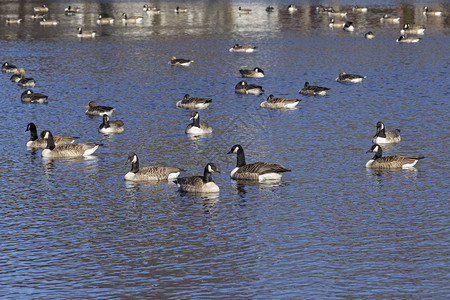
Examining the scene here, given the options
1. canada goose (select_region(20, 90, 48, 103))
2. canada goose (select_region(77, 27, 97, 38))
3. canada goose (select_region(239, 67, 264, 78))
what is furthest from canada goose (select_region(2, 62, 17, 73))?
canada goose (select_region(77, 27, 97, 38))

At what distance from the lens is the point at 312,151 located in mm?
40156

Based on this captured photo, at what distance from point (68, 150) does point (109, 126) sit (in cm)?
514

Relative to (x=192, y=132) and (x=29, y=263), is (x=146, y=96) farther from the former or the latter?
(x=29, y=263)

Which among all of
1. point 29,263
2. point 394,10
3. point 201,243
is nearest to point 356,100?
point 201,243

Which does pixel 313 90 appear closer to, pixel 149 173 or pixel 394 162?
pixel 394 162

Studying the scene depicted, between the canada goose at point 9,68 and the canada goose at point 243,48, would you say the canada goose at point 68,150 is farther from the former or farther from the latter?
the canada goose at point 243,48

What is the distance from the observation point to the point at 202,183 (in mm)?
32906

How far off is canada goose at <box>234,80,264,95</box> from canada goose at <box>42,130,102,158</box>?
64.7ft

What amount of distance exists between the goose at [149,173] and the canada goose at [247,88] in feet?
77.6

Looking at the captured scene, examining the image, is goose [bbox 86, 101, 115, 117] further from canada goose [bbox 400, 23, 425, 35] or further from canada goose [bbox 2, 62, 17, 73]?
canada goose [bbox 400, 23, 425, 35]

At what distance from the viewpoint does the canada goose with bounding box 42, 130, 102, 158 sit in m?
40.0

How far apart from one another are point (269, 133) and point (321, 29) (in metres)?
60.6

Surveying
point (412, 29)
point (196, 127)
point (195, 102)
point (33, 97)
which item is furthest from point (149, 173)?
point (412, 29)

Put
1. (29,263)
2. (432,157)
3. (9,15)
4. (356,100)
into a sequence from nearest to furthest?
(29,263), (432,157), (356,100), (9,15)
